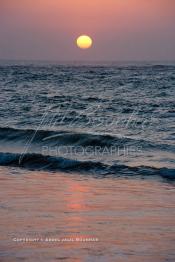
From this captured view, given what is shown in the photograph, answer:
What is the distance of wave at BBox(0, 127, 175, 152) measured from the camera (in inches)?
612

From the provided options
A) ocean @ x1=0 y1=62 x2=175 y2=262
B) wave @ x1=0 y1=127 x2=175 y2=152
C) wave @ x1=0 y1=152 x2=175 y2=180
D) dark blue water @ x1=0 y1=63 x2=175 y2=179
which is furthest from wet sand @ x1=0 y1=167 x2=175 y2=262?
wave @ x1=0 y1=127 x2=175 y2=152

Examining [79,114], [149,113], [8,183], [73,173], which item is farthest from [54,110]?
[8,183]

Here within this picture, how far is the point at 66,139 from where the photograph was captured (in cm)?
1662

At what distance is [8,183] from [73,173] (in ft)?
7.49

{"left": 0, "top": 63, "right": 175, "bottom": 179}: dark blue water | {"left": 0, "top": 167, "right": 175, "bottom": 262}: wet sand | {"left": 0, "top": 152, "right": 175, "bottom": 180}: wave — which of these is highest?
{"left": 0, "top": 167, "right": 175, "bottom": 262}: wet sand

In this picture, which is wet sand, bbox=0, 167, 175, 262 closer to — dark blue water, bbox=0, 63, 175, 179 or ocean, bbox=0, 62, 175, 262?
ocean, bbox=0, 62, 175, 262

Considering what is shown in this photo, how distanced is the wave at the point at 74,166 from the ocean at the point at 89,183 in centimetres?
2

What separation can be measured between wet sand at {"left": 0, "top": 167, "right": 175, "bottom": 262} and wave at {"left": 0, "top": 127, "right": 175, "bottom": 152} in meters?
4.97

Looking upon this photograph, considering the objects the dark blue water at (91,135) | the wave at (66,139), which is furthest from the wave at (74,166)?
the wave at (66,139)

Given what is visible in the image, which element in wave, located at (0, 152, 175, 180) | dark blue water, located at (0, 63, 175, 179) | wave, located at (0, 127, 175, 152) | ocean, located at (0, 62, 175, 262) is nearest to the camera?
ocean, located at (0, 62, 175, 262)

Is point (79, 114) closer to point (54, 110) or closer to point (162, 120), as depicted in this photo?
point (54, 110)

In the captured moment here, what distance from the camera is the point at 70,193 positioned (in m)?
9.17

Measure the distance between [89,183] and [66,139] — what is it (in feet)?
20.5

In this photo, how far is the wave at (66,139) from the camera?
1554 cm
